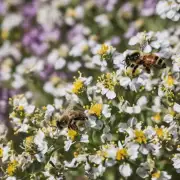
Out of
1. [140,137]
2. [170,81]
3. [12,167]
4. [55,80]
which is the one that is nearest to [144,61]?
[170,81]

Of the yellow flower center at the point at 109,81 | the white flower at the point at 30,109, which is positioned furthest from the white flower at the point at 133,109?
the white flower at the point at 30,109

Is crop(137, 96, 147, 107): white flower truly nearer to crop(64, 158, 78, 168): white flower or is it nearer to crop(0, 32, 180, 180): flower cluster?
crop(0, 32, 180, 180): flower cluster

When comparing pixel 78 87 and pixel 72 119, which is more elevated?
pixel 78 87

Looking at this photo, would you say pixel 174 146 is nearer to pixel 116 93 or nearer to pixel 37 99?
pixel 116 93

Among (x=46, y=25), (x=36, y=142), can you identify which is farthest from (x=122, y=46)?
(x=36, y=142)

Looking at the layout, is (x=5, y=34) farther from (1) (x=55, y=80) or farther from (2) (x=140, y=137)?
(2) (x=140, y=137)

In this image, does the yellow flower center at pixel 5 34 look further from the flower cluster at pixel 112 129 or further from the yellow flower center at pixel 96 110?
the yellow flower center at pixel 96 110
